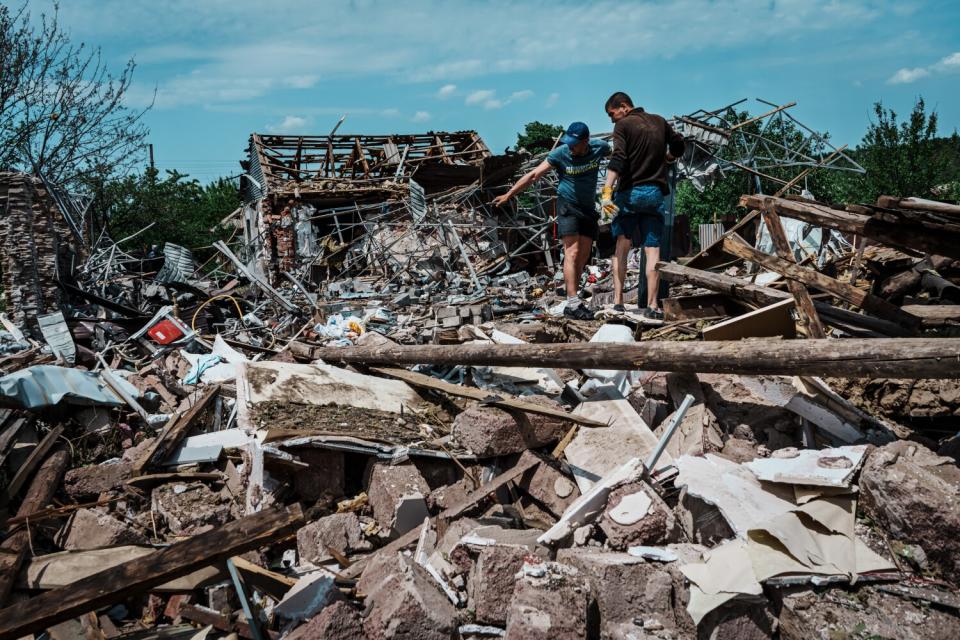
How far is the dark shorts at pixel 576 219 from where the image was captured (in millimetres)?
6195

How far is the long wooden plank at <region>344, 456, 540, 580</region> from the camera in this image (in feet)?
10.1

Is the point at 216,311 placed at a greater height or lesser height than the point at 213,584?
greater

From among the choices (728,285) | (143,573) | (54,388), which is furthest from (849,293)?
(54,388)

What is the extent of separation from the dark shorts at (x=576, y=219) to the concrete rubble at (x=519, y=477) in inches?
39.9

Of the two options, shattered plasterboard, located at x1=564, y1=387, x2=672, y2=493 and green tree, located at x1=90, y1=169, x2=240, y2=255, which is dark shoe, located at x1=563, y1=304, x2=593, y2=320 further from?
green tree, located at x1=90, y1=169, x2=240, y2=255

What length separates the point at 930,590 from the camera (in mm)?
2322

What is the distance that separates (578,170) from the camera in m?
6.06

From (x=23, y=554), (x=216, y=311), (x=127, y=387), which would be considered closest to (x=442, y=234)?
(x=216, y=311)

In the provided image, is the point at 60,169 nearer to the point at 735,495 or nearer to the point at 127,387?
the point at 127,387

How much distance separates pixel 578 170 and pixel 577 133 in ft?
1.11

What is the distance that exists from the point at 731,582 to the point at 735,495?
56 centimetres

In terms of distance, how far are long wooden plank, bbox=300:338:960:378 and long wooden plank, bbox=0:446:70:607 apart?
2.58m

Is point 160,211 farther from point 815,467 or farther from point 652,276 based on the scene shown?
point 815,467

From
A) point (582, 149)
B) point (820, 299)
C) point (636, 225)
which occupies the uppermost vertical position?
point (582, 149)
